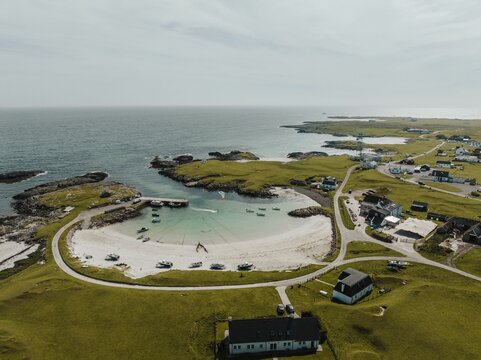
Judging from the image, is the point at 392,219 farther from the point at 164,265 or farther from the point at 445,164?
the point at 445,164

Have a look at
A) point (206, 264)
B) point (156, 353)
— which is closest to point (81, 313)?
point (156, 353)

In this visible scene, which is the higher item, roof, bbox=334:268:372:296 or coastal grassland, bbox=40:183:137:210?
roof, bbox=334:268:372:296

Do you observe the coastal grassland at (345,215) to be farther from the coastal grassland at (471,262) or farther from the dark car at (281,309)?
the dark car at (281,309)

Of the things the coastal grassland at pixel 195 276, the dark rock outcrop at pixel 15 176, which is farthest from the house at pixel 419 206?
the dark rock outcrop at pixel 15 176

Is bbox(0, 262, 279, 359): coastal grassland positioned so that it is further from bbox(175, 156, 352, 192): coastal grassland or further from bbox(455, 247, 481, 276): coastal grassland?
bbox(175, 156, 352, 192): coastal grassland

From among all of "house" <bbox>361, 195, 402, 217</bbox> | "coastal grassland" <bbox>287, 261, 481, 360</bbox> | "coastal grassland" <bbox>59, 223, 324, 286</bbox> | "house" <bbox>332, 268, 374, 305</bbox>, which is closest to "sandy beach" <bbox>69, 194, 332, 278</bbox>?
"coastal grassland" <bbox>59, 223, 324, 286</bbox>

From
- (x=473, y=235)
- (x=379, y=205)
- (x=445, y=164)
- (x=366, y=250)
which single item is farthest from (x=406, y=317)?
(x=445, y=164)
